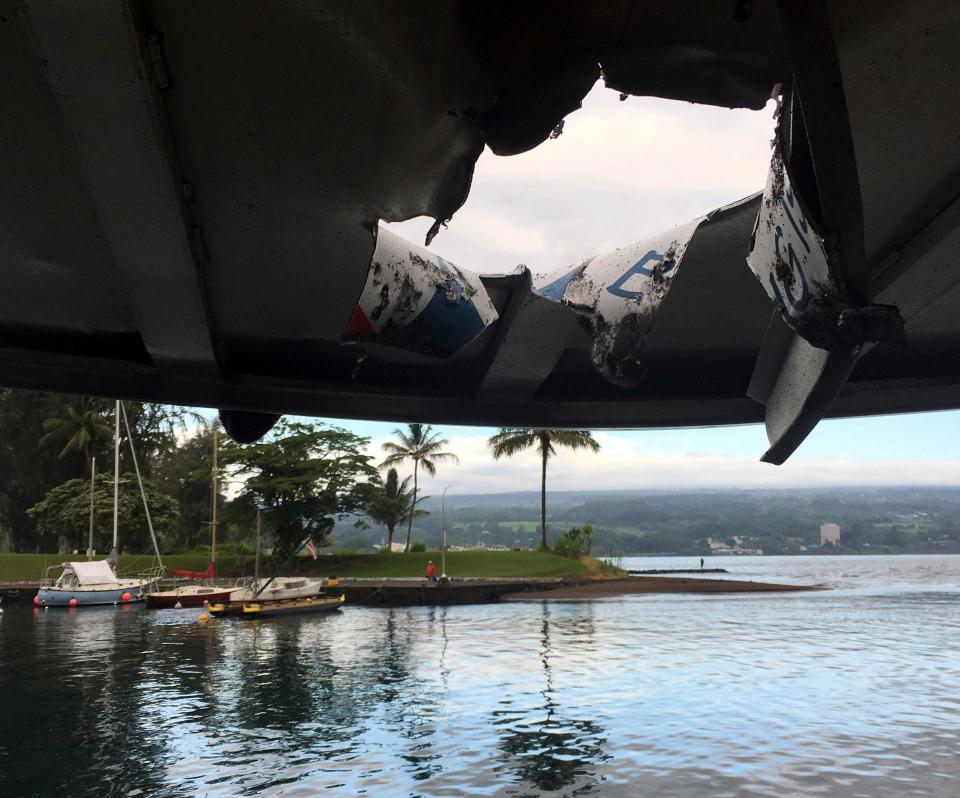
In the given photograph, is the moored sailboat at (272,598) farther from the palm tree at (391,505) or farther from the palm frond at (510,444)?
the palm frond at (510,444)

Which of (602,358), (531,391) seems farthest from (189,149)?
(531,391)

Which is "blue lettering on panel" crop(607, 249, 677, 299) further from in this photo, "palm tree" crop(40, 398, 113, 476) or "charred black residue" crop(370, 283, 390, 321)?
"palm tree" crop(40, 398, 113, 476)

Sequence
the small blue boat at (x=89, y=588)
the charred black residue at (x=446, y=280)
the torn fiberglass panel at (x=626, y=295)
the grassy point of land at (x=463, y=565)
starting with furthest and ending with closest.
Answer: the grassy point of land at (x=463, y=565)
the small blue boat at (x=89, y=588)
the charred black residue at (x=446, y=280)
the torn fiberglass panel at (x=626, y=295)

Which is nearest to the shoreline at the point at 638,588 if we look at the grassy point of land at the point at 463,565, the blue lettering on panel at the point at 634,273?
the grassy point of land at the point at 463,565

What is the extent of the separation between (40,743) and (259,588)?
36.2 m

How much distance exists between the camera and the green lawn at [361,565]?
73125 millimetres

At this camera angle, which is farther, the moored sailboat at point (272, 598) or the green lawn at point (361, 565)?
the green lawn at point (361, 565)

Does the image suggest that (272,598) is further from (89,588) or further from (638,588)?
(638,588)

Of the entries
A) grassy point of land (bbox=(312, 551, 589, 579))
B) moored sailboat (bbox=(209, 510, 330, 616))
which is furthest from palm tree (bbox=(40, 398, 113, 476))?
moored sailboat (bbox=(209, 510, 330, 616))

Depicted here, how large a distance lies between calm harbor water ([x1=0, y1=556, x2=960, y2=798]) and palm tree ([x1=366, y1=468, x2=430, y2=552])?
94.8 feet

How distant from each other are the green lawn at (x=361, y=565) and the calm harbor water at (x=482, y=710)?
24605mm

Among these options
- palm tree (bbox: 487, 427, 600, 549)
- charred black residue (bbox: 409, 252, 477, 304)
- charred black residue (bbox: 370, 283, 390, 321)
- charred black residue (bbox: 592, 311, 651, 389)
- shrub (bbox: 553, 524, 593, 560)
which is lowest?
shrub (bbox: 553, 524, 593, 560)

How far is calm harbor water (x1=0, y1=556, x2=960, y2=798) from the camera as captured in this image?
18.2m

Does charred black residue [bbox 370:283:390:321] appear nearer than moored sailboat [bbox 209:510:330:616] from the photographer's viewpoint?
Yes
